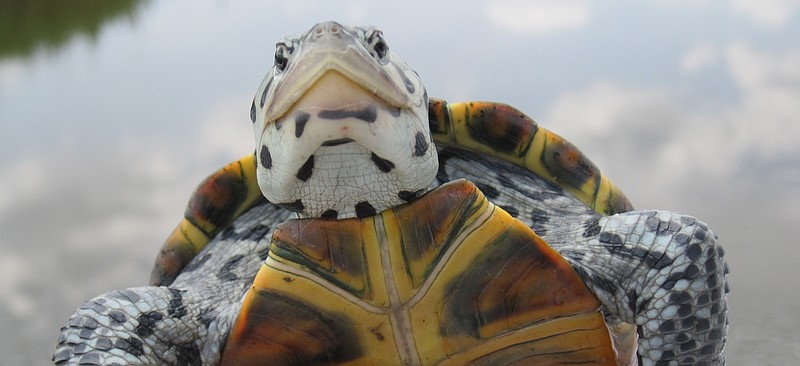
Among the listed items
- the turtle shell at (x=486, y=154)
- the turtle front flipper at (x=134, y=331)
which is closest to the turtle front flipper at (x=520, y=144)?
the turtle shell at (x=486, y=154)

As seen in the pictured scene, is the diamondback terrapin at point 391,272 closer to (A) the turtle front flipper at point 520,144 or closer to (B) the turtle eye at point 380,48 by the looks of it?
(B) the turtle eye at point 380,48

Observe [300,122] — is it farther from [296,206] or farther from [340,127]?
[296,206]

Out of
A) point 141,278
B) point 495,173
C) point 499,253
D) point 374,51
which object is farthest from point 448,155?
point 141,278

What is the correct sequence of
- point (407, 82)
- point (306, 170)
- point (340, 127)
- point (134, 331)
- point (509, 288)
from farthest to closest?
point (134, 331) < point (509, 288) < point (407, 82) < point (306, 170) < point (340, 127)

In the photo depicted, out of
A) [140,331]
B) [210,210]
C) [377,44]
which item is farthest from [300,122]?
[210,210]

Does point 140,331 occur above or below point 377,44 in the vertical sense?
below

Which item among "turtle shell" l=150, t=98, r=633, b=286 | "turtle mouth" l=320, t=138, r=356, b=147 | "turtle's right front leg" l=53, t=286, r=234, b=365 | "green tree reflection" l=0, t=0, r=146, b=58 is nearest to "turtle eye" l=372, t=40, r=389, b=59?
"turtle mouth" l=320, t=138, r=356, b=147
